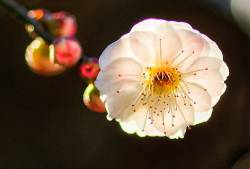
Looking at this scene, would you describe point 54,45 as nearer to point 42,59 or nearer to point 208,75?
point 42,59

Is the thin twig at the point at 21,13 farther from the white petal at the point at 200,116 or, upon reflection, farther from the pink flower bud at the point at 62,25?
the white petal at the point at 200,116

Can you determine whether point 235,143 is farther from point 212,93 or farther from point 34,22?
point 34,22

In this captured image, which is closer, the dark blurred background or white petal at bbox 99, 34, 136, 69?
white petal at bbox 99, 34, 136, 69

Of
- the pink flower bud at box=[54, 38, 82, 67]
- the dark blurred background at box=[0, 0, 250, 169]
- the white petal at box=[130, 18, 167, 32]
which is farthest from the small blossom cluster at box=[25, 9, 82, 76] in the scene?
the dark blurred background at box=[0, 0, 250, 169]

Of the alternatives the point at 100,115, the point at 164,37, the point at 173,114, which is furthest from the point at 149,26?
the point at 100,115

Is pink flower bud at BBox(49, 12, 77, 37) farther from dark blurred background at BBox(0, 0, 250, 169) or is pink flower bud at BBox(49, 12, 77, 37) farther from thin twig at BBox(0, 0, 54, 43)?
dark blurred background at BBox(0, 0, 250, 169)

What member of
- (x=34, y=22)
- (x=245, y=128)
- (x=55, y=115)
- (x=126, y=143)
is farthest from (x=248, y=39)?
(x=34, y=22)
